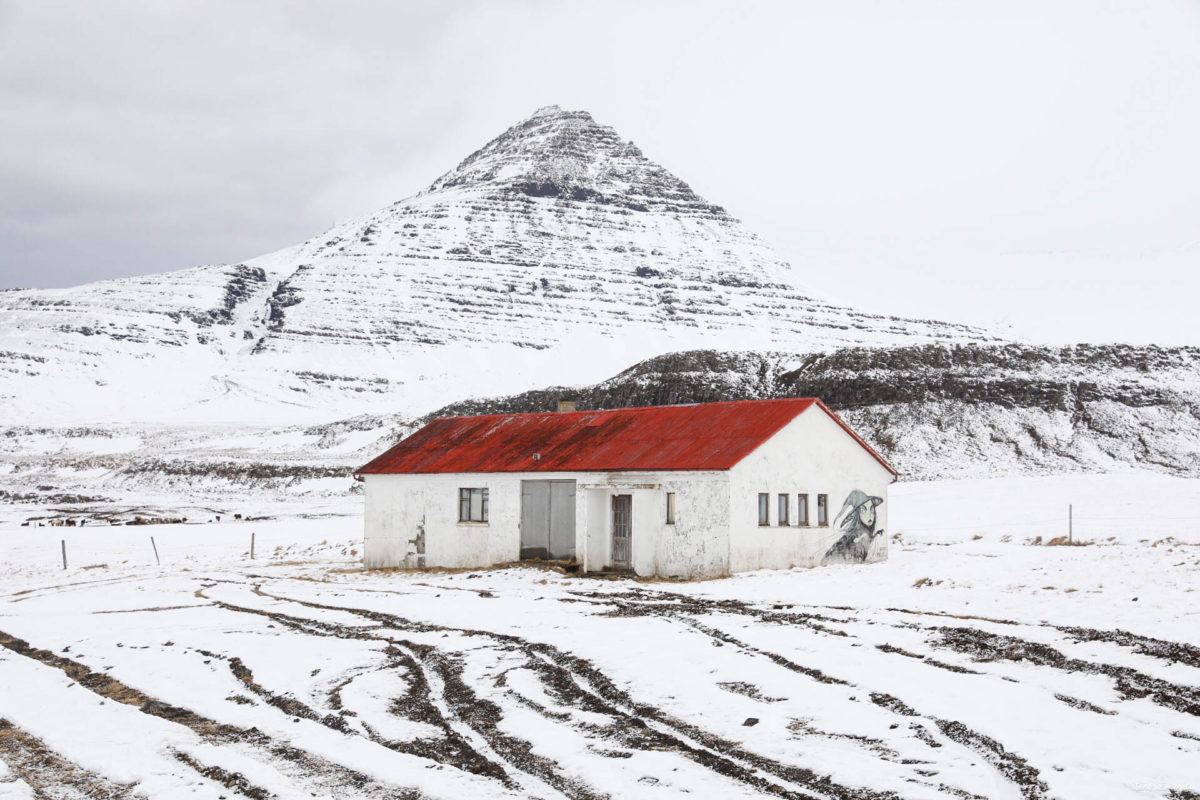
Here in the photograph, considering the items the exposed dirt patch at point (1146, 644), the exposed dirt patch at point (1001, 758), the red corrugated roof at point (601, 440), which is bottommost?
the exposed dirt patch at point (1001, 758)

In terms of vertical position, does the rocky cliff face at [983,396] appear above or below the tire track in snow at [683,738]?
above

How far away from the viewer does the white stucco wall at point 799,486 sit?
24.1 meters

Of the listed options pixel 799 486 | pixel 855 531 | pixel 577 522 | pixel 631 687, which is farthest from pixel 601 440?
pixel 631 687

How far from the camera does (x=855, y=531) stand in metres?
26.3

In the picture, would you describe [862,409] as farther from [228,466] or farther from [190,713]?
[190,713]

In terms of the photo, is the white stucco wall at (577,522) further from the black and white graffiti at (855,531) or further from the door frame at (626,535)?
the black and white graffiti at (855,531)

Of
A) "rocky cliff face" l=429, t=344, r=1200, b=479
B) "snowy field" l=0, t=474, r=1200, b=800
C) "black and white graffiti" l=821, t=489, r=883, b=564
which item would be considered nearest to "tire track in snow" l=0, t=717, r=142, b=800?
"snowy field" l=0, t=474, r=1200, b=800

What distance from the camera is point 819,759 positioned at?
30.0ft

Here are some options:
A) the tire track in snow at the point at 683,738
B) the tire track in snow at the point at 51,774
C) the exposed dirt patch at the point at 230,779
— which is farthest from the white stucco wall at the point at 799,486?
the tire track in snow at the point at 51,774

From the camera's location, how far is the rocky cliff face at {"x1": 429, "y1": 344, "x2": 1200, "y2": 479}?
58344 mm

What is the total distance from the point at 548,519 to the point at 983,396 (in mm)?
45897

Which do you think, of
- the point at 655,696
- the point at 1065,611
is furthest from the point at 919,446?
the point at 655,696

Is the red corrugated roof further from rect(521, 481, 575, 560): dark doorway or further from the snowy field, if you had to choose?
the snowy field

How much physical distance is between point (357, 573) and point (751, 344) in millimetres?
154716
